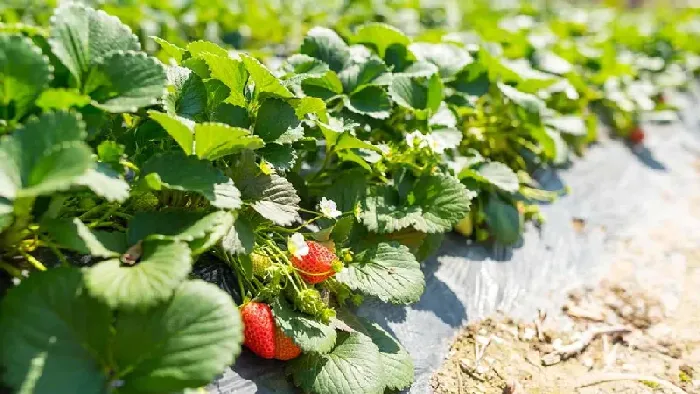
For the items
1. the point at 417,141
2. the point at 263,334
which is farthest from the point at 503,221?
the point at 263,334

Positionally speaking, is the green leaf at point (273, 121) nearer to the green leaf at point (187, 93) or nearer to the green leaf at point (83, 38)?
the green leaf at point (187, 93)

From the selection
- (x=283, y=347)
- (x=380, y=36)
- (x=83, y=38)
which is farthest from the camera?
(x=380, y=36)

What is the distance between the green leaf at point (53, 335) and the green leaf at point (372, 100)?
91 centimetres

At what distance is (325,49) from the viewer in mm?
1757

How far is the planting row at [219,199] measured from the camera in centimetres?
93

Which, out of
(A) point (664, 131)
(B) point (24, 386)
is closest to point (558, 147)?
(A) point (664, 131)

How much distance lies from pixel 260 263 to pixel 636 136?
8.11 ft

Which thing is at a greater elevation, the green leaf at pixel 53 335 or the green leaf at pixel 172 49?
the green leaf at pixel 172 49

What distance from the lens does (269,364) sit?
1.28m

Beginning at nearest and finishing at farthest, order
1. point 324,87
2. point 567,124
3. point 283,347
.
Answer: point 283,347 < point 324,87 < point 567,124

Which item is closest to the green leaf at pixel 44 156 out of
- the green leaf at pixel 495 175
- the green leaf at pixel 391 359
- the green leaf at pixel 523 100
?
the green leaf at pixel 391 359

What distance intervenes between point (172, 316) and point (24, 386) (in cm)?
21

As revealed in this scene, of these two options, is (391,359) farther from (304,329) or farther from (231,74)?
(231,74)

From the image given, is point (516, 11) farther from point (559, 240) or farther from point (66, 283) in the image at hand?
point (66, 283)
